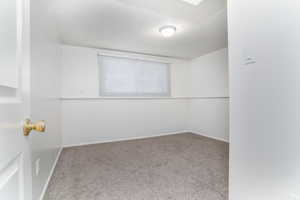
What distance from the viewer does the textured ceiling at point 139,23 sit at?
1794mm

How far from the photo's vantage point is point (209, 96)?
3.60 metres

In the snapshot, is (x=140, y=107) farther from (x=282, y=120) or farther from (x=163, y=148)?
(x=282, y=120)

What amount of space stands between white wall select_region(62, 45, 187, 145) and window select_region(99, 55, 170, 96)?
0.17m

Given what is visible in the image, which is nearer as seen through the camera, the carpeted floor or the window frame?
the carpeted floor

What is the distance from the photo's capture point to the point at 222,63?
10.8ft

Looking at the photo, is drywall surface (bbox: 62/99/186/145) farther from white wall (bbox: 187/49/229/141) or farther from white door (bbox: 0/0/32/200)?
white door (bbox: 0/0/32/200)

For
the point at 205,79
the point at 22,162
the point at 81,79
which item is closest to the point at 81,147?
the point at 81,79

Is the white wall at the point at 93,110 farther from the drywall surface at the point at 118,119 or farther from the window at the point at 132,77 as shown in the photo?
the window at the point at 132,77

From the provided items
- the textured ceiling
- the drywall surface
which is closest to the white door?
the textured ceiling

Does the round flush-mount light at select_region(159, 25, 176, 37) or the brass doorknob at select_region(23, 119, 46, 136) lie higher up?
the round flush-mount light at select_region(159, 25, 176, 37)

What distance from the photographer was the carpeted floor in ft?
4.51

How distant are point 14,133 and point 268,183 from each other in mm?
1327

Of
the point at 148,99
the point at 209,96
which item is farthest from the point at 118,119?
the point at 209,96

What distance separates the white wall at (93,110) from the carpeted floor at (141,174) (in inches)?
18.3
